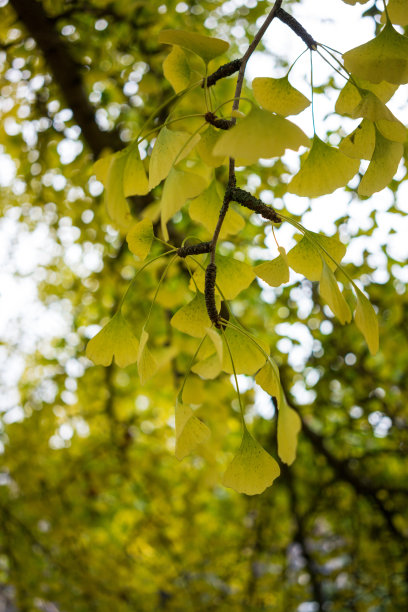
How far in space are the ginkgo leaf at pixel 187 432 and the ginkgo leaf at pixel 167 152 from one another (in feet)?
0.55

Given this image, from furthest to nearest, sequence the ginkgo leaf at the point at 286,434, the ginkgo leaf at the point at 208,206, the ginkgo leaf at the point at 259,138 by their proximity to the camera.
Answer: the ginkgo leaf at the point at 208,206 → the ginkgo leaf at the point at 286,434 → the ginkgo leaf at the point at 259,138

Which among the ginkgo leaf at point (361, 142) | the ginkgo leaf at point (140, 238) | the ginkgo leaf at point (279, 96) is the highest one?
the ginkgo leaf at point (279, 96)

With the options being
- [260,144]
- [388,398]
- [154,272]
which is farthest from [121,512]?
[260,144]

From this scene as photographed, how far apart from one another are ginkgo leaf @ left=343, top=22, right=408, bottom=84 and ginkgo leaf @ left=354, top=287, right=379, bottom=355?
14cm

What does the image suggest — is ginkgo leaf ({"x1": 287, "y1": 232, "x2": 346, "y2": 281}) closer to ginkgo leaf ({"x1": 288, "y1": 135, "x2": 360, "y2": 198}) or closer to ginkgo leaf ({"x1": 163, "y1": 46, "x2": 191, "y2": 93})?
ginkgo leaf ({"x1": 288, "y1": 135, "x2": 360, "y2": 198})

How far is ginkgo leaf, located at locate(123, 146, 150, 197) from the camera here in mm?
427

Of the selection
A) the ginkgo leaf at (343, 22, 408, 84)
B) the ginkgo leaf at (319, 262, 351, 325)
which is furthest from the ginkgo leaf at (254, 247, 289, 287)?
the ginkgo leaf at (343, 22, 408, 84)

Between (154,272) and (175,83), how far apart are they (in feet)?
1.72

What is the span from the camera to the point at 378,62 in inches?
12.1

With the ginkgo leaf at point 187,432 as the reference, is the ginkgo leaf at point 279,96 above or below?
above

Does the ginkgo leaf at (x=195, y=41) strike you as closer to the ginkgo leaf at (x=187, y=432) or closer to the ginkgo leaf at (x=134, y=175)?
the ginkgo leaf at (x=134, y=175)

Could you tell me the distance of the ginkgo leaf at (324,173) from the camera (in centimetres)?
39

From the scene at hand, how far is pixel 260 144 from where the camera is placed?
281 mm

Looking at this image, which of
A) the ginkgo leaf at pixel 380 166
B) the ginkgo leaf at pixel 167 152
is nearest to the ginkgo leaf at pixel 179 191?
the ginkgo leaf at pixel 167 152
